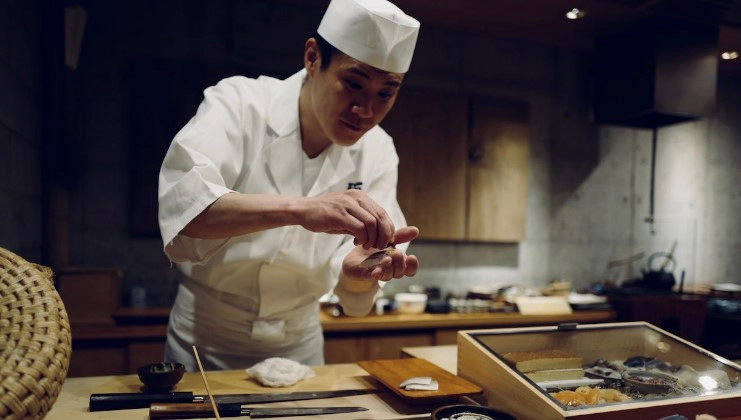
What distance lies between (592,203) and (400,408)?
4156mm

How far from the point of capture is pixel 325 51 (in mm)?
1727

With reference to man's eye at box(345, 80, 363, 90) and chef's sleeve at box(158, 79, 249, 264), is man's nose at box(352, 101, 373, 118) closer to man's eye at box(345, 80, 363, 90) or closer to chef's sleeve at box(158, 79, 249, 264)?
man's eye at box(345, 80, 363, 90)

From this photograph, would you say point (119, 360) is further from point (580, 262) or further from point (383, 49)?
point (580, 262)

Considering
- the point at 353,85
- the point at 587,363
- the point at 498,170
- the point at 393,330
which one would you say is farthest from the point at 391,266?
the point at 498,170

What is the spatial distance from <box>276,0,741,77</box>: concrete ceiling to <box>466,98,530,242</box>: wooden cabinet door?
0.63m

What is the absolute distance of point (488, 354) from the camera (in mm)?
1430

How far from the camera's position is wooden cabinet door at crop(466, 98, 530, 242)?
4430mm

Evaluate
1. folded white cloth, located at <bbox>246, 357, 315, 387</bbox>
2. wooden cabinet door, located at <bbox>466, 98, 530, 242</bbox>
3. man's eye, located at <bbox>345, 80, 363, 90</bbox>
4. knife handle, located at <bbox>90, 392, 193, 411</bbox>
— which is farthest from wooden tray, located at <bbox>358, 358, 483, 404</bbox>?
wooden cabinet door, located at <bbox>466, 98, 530, 242</bbox>

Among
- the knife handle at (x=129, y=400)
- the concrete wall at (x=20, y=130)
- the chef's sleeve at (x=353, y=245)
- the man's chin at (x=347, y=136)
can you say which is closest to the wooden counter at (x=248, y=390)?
the knife handle at (x=129, y=400)

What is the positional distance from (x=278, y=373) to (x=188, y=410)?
344 mm

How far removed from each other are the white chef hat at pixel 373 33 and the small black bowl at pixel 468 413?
1.02 metres

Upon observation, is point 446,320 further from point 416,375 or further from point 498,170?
point 416,375

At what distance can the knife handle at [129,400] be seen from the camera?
1.33 m

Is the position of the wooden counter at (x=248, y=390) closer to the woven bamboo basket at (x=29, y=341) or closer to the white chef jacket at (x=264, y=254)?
the white chef jacket at (x=264, y=254)
